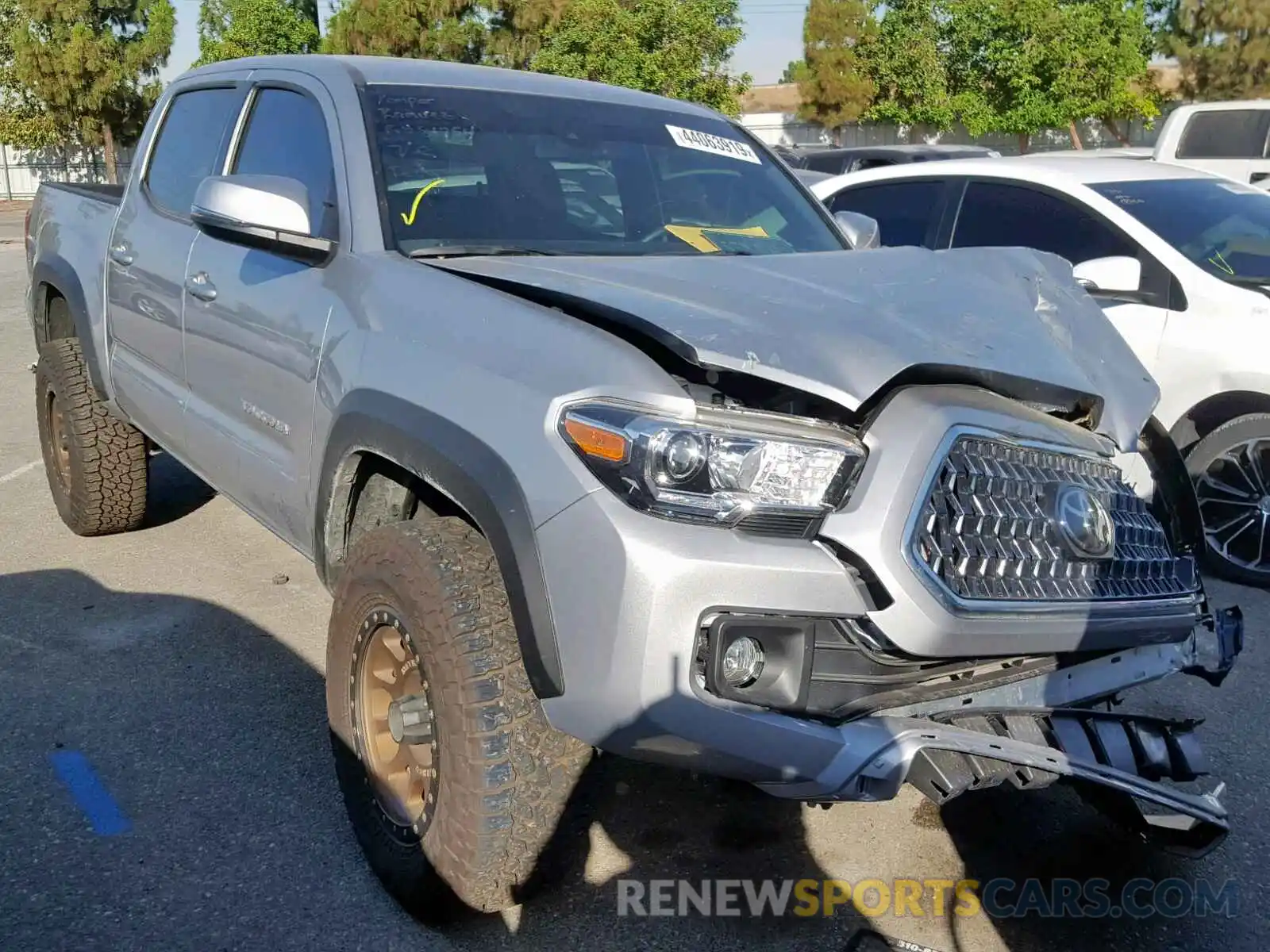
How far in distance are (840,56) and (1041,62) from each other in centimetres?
599

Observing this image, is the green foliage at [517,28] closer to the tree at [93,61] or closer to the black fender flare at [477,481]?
the tree at [93,61]

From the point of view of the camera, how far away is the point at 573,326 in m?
2.56

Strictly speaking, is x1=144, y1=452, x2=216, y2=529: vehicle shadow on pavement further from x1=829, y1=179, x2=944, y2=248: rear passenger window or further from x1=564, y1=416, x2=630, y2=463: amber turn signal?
x1=564, y1=416, x2=630, y2=463: amber turn signal

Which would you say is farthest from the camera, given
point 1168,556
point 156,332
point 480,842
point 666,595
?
point 156,332

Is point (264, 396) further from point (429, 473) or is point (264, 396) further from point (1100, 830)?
point (1100, 830)

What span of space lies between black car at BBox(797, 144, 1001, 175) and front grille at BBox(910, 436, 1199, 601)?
11.8 meters

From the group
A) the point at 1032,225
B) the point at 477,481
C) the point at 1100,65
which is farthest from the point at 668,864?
the point at 1100,65

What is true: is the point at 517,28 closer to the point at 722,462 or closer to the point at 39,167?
the point at 39,167

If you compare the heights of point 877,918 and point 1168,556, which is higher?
point 1168,556

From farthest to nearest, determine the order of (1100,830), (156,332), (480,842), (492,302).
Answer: (156,332), (1100,830), (492,302), (480,842)

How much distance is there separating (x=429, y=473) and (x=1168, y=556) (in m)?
1.71

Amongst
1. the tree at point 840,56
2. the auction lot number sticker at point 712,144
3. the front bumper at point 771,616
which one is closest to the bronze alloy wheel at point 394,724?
the front bumper at point 771,616

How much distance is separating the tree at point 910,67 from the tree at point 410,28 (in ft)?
44.8

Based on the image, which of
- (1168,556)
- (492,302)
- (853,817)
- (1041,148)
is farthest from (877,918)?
(1041,148)
